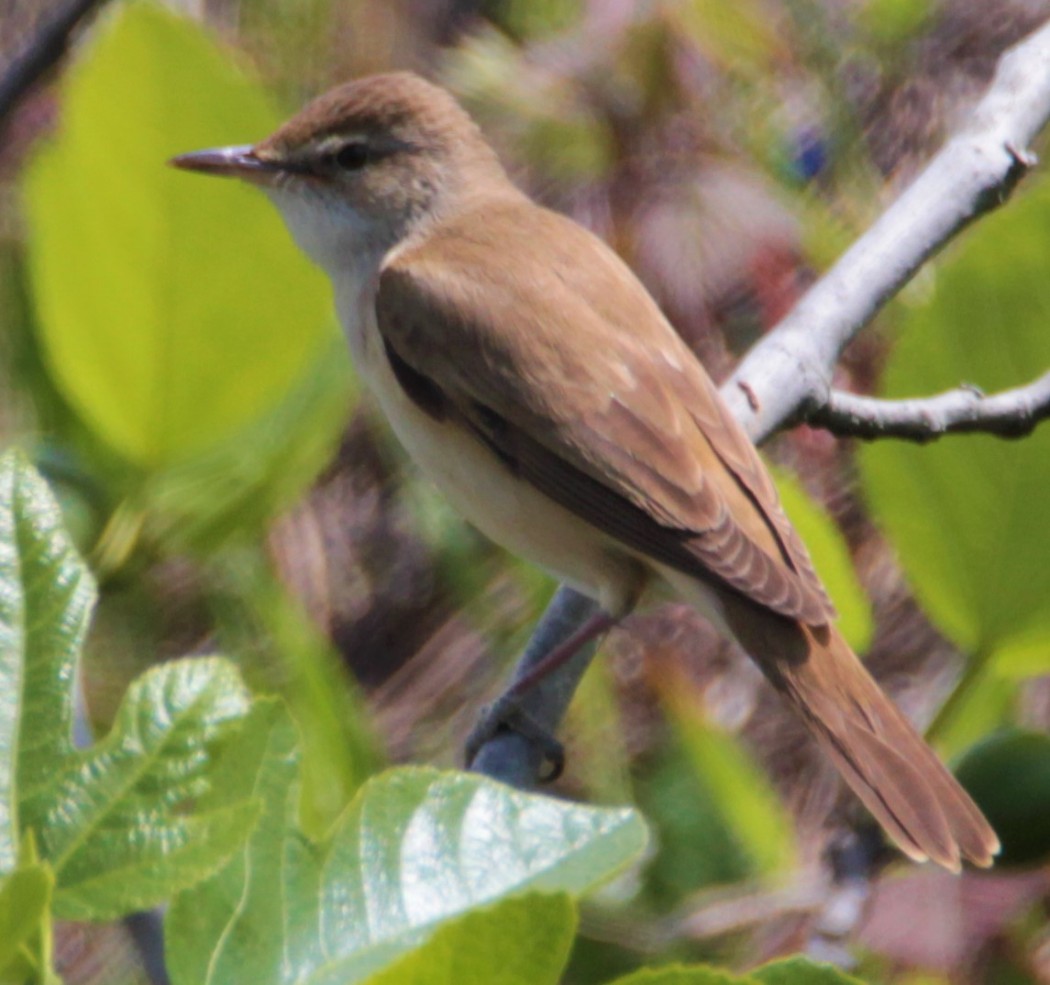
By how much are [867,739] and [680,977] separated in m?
1.37

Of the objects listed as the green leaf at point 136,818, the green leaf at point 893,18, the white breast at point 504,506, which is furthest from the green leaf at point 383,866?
the green leaf at point 893,18

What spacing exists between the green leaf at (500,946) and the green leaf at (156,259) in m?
0.71

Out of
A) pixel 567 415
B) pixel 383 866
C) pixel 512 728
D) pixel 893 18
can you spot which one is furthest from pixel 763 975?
pixel 893 18

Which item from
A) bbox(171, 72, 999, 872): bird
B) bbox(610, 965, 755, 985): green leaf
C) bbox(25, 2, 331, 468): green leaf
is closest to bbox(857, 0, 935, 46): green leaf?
bbox(171, 72, 999, 872): bird

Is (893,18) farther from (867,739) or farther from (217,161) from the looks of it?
(217,161)

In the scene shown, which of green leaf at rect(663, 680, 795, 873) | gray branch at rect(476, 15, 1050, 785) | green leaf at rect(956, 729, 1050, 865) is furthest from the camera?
gray branch at rect(476, 15, 1050, 785)

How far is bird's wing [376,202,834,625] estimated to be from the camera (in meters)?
2.25

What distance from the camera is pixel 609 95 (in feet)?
11.8

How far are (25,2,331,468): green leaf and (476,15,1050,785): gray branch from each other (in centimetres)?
103

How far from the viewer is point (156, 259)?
1346 millimetres

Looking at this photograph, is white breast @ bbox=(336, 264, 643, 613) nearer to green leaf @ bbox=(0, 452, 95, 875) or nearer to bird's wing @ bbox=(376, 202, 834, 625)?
bird's wing @ bbox=(376, 202, 834, 625)

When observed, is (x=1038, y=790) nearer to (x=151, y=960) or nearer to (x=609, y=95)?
(x=151, y=960)

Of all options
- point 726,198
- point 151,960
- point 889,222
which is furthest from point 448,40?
point 151,960

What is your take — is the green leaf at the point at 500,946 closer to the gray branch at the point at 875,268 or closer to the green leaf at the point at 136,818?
the green leaf at the point at 136,818
